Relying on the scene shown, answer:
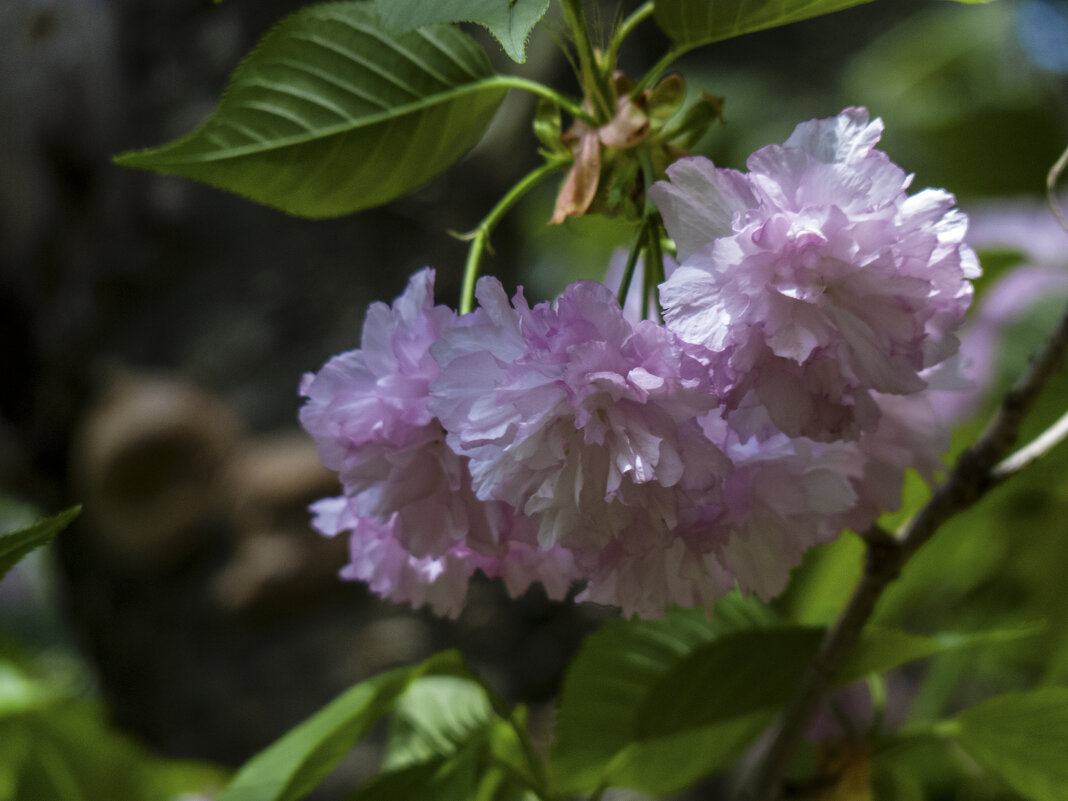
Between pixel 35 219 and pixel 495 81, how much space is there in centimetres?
122

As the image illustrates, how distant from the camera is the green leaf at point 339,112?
39 centimetres

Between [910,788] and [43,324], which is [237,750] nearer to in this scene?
[43,324]

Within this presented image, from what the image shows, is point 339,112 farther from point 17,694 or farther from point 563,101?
point 17,694

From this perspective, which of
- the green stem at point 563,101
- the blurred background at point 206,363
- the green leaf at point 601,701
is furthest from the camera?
the blurred background at point 206,363

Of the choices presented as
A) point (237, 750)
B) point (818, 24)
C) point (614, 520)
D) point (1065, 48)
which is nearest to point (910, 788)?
point (614, 520)

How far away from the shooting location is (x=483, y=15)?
31 centimetres

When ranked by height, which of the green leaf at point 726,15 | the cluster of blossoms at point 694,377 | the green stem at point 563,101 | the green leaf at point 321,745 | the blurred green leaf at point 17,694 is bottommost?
the blurred green leaf at point 17,694

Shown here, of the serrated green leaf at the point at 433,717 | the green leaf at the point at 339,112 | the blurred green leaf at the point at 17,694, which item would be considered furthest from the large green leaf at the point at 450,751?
the blurred green leaf at the point at 17,694

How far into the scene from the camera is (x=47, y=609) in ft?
9.85

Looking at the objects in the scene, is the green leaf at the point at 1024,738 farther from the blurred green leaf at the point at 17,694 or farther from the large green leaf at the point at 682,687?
the blurred green leaf at the point at 17,694

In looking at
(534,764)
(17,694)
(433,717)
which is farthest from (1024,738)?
(17,694)

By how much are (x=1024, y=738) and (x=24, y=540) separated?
1.55 feet

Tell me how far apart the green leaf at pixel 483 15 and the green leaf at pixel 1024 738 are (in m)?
0.39

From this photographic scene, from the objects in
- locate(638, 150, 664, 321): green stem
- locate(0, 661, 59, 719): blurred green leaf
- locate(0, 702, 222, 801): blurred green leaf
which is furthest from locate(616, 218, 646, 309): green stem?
locate(0, 661, 59, 719): blurred green leaf
